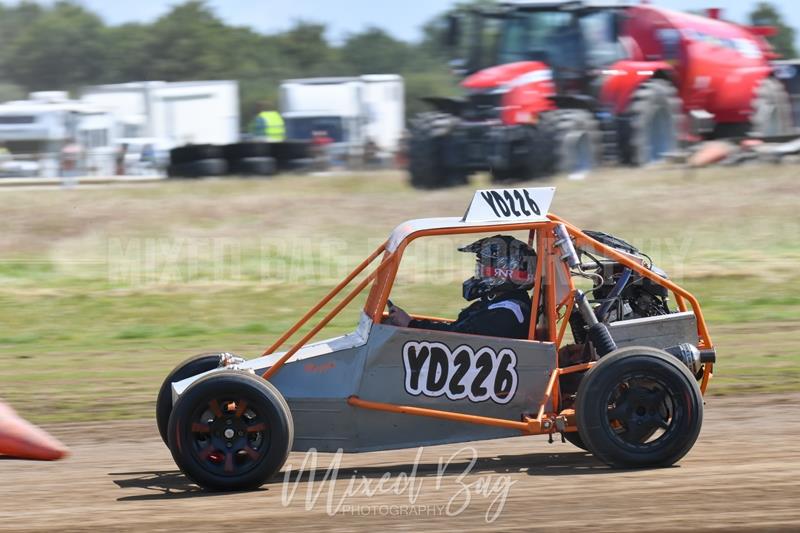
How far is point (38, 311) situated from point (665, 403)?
26.4 feet

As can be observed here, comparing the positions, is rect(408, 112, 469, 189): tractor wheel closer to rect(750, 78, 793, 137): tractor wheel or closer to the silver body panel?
rect(750, 78, 793, 137): tractor wheel

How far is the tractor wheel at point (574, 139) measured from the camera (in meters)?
17.2

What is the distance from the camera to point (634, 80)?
18672 mm

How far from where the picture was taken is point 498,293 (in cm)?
583

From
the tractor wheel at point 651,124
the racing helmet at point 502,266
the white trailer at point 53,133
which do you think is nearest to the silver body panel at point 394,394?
the racing helmet at point 502,266

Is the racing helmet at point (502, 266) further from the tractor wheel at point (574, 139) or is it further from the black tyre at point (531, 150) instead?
the tractor wheel at point (574, 139)

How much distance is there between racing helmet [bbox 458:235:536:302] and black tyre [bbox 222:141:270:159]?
16.5 metres

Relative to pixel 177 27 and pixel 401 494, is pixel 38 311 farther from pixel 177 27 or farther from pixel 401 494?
pixel 177 27

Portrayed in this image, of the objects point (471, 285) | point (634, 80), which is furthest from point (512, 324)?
point (634, 80)

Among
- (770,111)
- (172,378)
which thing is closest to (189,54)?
(770,111)

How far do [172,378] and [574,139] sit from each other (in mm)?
12156

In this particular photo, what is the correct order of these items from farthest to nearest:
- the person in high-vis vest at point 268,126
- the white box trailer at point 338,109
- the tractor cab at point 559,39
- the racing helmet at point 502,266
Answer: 1. the white box trailer at point 338,109
2. the person in high-vis vest at point 268,126
3. the tractor cab at point 559,39
4. the racing helmet at point 502,266

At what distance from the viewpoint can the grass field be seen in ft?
30.4

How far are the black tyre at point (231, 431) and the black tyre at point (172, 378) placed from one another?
683 mm
